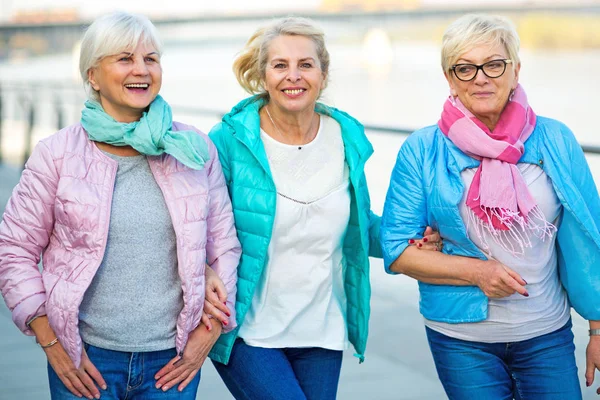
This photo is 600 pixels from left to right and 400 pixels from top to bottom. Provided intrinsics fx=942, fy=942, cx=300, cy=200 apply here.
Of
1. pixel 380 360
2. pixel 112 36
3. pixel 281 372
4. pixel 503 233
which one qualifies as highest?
pixel 112 36

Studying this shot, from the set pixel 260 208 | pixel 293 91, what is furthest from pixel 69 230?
pixel 293 91

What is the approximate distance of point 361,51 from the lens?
172 feet

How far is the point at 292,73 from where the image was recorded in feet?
8.41

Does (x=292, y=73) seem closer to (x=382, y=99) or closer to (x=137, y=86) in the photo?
(x=137, y=86)

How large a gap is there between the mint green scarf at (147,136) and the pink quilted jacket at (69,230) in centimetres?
5

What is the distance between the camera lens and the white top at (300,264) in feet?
8.25

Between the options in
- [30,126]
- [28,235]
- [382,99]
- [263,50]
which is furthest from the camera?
[382,99]

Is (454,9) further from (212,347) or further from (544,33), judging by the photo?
(212,347)

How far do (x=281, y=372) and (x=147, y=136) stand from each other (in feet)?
2.39

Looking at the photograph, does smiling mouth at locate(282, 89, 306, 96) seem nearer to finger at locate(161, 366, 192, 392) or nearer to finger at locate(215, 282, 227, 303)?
finger at locate(215, 282, 227, 303)

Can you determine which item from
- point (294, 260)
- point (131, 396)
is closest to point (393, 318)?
point (294, 260)

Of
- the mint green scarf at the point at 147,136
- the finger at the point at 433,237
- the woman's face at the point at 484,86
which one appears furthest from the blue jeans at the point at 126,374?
the woman's face at the point at 484,86

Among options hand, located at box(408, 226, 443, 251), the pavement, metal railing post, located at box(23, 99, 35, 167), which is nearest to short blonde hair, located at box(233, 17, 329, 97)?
Result: hand, located at box(408, 226, 443, 251)

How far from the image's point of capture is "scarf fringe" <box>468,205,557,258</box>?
2323 mm
